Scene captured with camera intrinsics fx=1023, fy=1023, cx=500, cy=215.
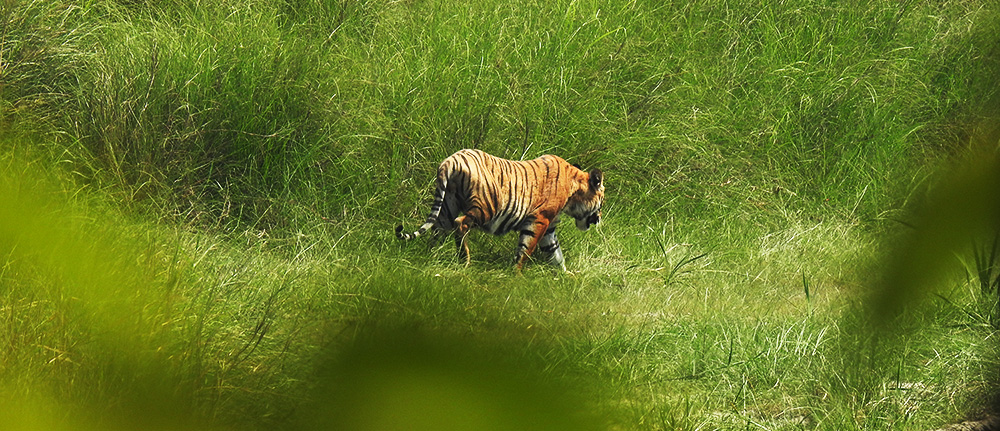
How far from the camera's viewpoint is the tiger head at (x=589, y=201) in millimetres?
3428

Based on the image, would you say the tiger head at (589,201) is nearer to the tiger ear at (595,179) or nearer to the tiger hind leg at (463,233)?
the tiger ear at (595,179)

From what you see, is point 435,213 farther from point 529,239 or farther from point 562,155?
point 562,155

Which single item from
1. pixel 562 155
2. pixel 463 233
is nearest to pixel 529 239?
pixel 463 233

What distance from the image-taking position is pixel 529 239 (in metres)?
3.40

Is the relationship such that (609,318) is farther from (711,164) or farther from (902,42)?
(902,42)

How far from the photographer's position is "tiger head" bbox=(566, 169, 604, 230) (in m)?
3.43

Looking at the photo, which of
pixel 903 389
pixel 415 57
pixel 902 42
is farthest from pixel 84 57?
pixel 902 42

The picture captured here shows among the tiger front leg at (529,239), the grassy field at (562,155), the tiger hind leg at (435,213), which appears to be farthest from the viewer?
the tiger front leg at (529,239)

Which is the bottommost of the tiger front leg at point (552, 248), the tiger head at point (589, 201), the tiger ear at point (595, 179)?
the tiger front leg at point (552, 248)

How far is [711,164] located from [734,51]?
847 mm

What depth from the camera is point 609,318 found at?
293 centimetres

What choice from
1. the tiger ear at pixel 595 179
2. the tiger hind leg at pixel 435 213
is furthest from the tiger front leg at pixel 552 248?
the tiger hind leg at pixel 435 213

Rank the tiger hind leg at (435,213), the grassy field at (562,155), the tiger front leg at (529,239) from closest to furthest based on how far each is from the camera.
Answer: the grassy field at (562,155), the tiger hind leg at (435,213), the tiger front leg at (529,239)

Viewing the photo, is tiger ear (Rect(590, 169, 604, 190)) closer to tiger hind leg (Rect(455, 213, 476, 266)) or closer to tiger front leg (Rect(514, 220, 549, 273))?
tiger front leg (Rect(514, 220, 549, 273))
